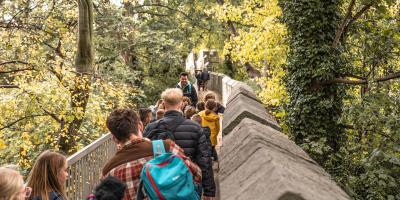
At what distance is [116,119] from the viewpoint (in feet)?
11.3

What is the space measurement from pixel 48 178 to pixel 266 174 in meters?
2.02

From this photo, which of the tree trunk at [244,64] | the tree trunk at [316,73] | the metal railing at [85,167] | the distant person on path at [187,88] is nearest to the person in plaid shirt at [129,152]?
the metal railing at [85,167]

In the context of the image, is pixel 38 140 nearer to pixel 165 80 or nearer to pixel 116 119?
pixel 165 80

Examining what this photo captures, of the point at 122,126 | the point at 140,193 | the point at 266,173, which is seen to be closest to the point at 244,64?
the point at 122,126

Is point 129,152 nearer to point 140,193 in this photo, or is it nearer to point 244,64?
point 140,193

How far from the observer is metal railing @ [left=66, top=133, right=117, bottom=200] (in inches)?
232

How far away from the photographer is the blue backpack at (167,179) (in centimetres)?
294

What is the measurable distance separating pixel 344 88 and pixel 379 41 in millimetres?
1567

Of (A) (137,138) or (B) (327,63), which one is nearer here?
(A) (137,138)

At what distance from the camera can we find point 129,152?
11.1 feet

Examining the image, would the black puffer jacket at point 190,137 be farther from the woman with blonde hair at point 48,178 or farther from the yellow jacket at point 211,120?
the yellow jacket at point 211,120

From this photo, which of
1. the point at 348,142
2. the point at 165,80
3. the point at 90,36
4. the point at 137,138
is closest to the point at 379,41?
the point at 348,142

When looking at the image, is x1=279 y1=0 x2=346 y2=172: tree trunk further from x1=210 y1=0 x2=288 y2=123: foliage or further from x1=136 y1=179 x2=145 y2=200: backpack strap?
x1=136 y1=179 x2=145 y2=200: backpack strap

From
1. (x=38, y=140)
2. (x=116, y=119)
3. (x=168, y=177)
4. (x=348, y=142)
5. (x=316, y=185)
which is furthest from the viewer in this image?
(x=38, y=140)
